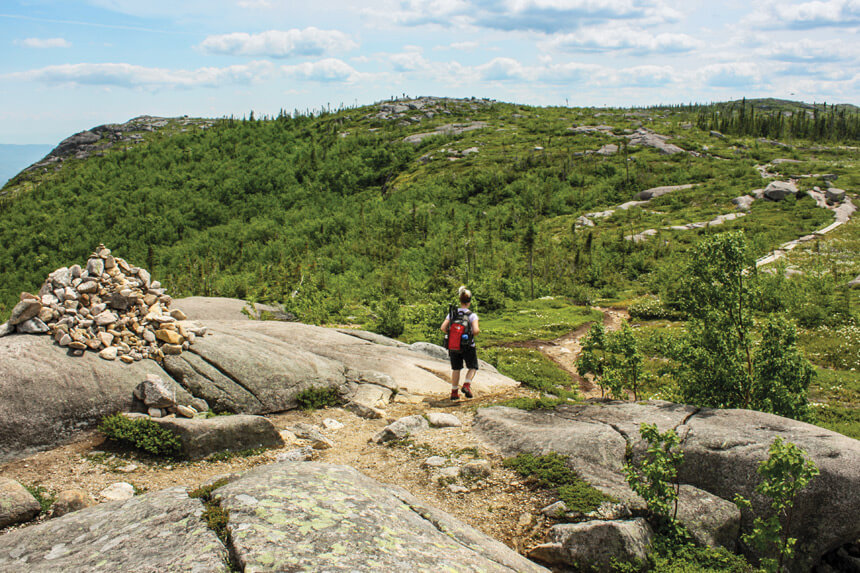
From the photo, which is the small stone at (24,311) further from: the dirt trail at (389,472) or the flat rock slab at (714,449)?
the flat rock slab at (714,449)

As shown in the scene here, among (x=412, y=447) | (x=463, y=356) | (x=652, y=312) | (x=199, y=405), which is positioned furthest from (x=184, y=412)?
(x=652, y=312)

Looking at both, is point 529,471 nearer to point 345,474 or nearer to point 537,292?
point 345,474

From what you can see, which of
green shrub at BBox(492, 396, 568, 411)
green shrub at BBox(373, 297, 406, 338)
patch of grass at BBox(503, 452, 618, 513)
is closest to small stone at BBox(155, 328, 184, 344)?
green shrub at BBox(492, 396, 568, 411)

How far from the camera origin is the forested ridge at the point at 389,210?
5297 cm

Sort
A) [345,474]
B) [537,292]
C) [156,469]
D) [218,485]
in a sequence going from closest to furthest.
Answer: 1. [218,485]
2. [345,474]
3. [156,469]
4. [537,292]

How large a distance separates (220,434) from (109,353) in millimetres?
3525

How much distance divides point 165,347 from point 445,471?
7662 millimetres

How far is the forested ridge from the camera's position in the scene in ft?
174

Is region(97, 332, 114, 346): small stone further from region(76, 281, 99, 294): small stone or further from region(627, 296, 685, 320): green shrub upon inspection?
region(627, 296, 685, 320): green shrub

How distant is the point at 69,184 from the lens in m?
109

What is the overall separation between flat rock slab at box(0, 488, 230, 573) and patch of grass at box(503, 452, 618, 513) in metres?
5.73

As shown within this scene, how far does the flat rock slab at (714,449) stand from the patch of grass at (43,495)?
317 inches

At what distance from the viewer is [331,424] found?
13.2 m

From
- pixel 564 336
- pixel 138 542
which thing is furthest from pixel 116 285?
pixel 564 336
